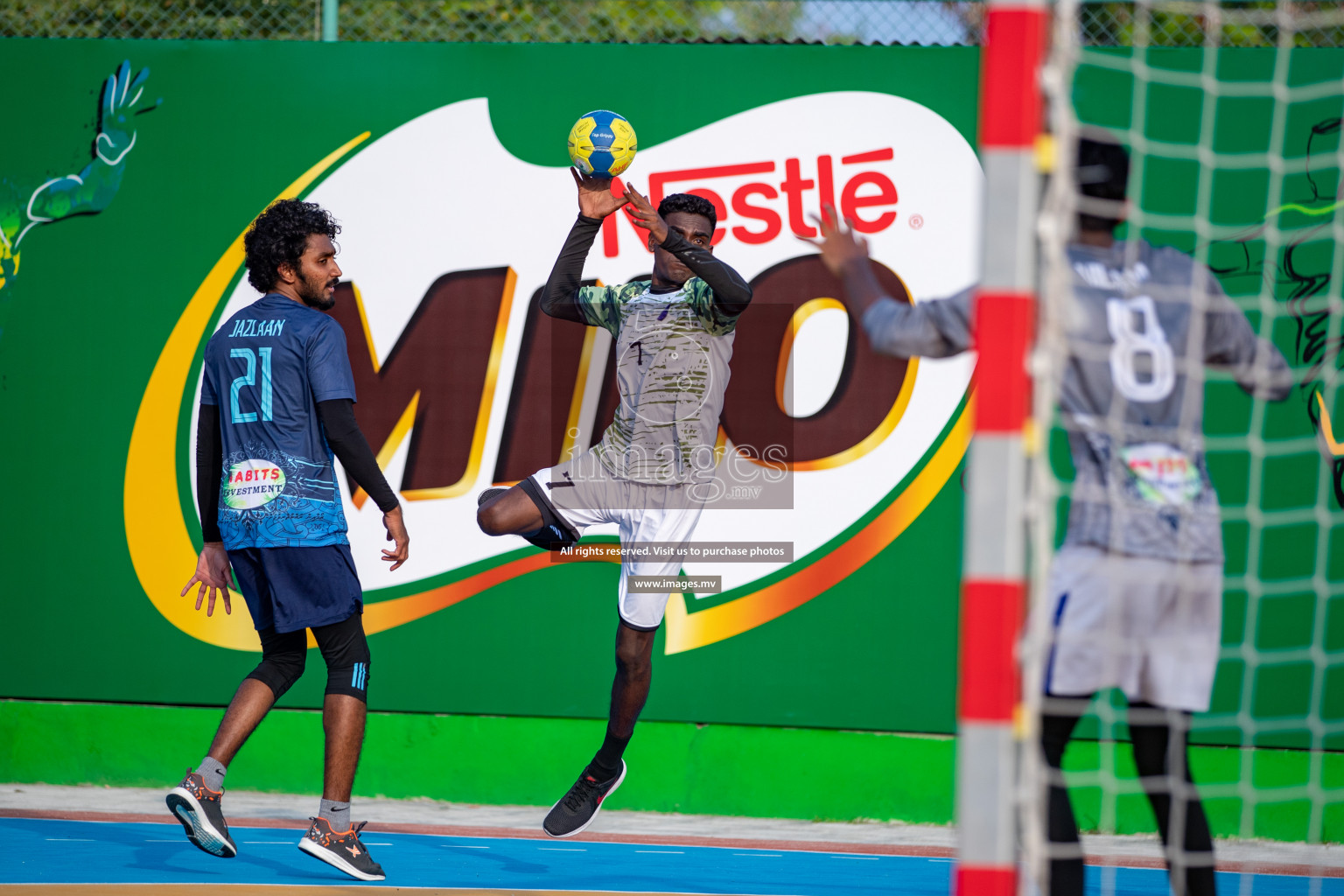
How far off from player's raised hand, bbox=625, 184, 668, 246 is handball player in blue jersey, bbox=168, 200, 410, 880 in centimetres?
109

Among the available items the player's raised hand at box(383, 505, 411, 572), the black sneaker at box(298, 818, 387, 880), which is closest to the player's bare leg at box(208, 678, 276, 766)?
the black sneaker at box(298, 818, 387, 880)

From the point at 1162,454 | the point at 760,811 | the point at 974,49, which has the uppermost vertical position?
the point at 974,49

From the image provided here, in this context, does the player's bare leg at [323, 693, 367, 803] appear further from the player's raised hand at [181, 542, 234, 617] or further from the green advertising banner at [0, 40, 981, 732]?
the green advertising banner at [0, 40, 981, 732]

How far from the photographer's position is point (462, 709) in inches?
222

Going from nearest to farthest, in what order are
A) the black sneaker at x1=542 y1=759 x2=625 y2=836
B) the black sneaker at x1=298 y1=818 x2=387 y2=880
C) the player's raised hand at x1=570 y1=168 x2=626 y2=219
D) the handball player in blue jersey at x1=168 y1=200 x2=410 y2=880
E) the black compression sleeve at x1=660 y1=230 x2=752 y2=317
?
the black sneaker at x1=298 y1=818 x2=387 y2=880 < the handball player in blue jersey at x1=168 y1=200 x2=410 y2=880 < the black compression sleeve at x1=660 y1=230 x2=752 y2=317 < the black sneaker at x1=542 y1=759 x2=625 y2=836 < the player's raised hand at x1=570 y1=168 x2=626 y2=219

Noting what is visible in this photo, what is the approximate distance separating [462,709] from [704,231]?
2.51m

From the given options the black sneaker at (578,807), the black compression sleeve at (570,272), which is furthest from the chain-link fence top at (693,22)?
the black sneaker at (578,807)

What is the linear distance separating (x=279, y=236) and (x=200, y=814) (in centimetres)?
194

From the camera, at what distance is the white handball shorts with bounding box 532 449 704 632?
4.63 m

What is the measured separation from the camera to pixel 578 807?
14.5 feet

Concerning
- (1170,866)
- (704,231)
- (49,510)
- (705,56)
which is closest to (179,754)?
(49,510)

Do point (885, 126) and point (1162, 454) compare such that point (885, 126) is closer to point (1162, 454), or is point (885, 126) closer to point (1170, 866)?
point (1162, 454)

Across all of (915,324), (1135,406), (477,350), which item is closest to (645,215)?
(915,324)

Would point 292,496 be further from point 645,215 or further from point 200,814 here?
point 645,215
